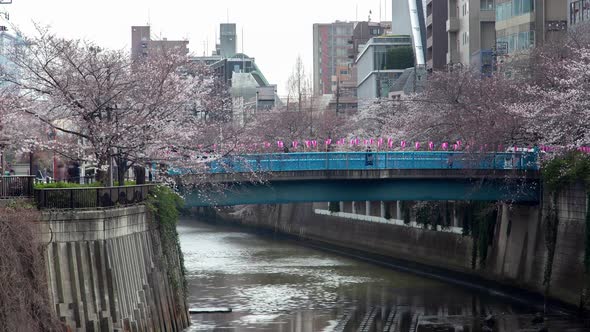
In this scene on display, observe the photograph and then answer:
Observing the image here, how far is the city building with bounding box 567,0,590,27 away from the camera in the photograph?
6638 cm

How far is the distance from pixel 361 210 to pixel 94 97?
44.4 meters

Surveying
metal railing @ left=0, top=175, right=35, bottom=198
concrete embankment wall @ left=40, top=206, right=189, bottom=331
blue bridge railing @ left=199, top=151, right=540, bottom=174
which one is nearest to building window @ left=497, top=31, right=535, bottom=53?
blue bridge railing @ left=199, top=151, right=540, bottom=174

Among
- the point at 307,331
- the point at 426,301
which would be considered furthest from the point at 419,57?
the point at 307,331

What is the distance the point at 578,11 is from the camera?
6825cm

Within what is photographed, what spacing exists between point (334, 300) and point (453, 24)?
51.9 metres

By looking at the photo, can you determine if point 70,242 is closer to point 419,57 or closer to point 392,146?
point 392,146

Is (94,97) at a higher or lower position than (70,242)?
higher

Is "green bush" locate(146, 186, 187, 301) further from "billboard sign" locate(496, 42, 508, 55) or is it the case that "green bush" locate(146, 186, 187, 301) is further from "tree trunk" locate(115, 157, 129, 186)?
"billboard sign" locate(496, 42, 508, 55)

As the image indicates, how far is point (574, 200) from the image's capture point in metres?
48.5

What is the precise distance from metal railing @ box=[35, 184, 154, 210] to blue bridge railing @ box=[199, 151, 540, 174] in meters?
15.7

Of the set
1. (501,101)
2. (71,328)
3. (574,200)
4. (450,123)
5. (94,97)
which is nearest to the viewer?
(71,328)

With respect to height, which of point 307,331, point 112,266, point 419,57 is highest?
point 419,57

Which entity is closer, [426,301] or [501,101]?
[426,301]

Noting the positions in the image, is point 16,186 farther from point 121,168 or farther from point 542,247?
point 542,247
